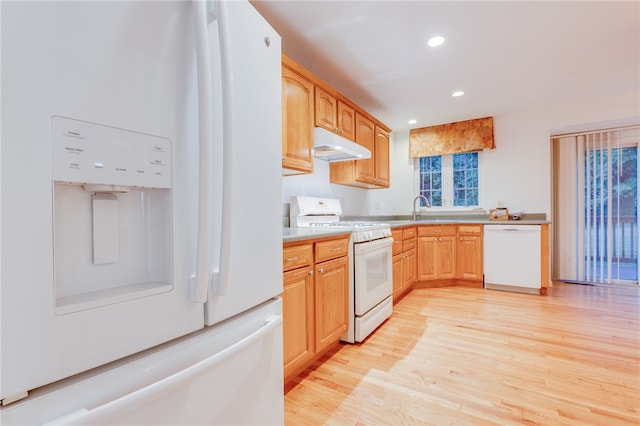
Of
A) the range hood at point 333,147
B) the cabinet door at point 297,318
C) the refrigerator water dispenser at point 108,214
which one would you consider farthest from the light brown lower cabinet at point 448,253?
the refrigerator water dispenser at point 108,214

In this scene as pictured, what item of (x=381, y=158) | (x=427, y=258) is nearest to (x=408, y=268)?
(x=427, y=258)

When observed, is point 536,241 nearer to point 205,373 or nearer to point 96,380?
point 205,373

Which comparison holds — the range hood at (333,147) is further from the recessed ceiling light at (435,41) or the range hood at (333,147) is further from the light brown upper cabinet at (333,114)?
the recessed ceiling light at (435,41)

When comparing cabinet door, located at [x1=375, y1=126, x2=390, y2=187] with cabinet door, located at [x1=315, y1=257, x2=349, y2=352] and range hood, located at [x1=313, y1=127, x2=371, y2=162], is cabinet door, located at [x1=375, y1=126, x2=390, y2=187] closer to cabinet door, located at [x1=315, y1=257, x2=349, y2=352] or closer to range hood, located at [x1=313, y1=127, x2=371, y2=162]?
range hood, located at [x1=313, y1=127, x2=371, y2=162]

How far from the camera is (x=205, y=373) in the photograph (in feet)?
2.49

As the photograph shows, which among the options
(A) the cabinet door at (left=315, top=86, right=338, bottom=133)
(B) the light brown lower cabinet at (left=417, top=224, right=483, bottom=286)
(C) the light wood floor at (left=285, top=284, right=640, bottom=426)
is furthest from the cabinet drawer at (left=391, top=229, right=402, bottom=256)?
(A) the cabinet door at (left=315, top=86, right=338, bottom=133)

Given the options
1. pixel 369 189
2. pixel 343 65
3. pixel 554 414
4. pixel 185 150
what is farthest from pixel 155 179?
pixel 369 189

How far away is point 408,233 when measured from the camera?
3670 millimetres

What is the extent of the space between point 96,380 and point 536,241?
4213 millimetres

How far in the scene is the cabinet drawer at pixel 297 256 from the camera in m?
1.62

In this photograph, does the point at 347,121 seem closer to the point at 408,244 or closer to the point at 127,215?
the point at 408,244

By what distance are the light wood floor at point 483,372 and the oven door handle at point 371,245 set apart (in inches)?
27.2

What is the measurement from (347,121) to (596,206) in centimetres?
355

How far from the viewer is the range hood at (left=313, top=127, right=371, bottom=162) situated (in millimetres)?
2582
